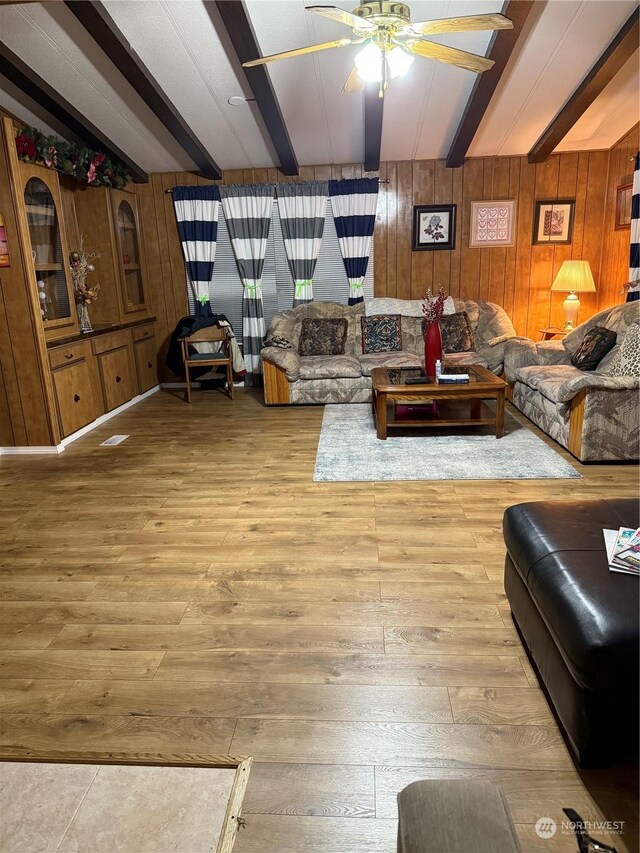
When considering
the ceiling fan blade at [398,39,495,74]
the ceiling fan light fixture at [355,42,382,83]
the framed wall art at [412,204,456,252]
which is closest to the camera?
the ceiling fan blade at [398,39,495,74]

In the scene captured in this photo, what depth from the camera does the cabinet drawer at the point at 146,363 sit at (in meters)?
6.01

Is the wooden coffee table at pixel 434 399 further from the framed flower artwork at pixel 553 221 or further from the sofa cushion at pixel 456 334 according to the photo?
the framed flower artwork at pixel 553 221

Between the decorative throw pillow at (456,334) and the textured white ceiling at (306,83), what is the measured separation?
171cm

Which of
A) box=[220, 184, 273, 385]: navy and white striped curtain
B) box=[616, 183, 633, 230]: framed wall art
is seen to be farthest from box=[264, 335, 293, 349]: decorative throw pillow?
box=[616, 183, 633, 230]: framed wall art

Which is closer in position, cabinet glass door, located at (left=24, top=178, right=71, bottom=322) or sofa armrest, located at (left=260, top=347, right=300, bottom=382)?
cabinet glass door, located at (left=24, top=178, right=71, bottom=322)

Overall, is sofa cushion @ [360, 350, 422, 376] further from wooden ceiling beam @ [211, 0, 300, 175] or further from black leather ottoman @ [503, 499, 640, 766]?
black leather ottoman @ [503, 499, 640, 766]

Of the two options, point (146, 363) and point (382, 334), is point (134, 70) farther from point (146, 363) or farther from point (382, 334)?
point (382, 334)

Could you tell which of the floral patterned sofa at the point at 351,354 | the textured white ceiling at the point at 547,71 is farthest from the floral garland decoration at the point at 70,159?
the textured white ceiling at the point at 547,71

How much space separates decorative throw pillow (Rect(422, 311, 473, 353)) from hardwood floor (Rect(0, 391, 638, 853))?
2332 mm

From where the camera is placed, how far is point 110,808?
1.44 meters

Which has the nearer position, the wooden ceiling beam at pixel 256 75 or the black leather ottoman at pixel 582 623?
the black leather ottoman at pixel 582 623

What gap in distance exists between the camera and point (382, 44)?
2816 millimetres

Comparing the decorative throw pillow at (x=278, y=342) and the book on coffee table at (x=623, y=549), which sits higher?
the decorative throw pillow at (x=278, y=342)

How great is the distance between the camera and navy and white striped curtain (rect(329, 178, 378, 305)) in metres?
6.00
